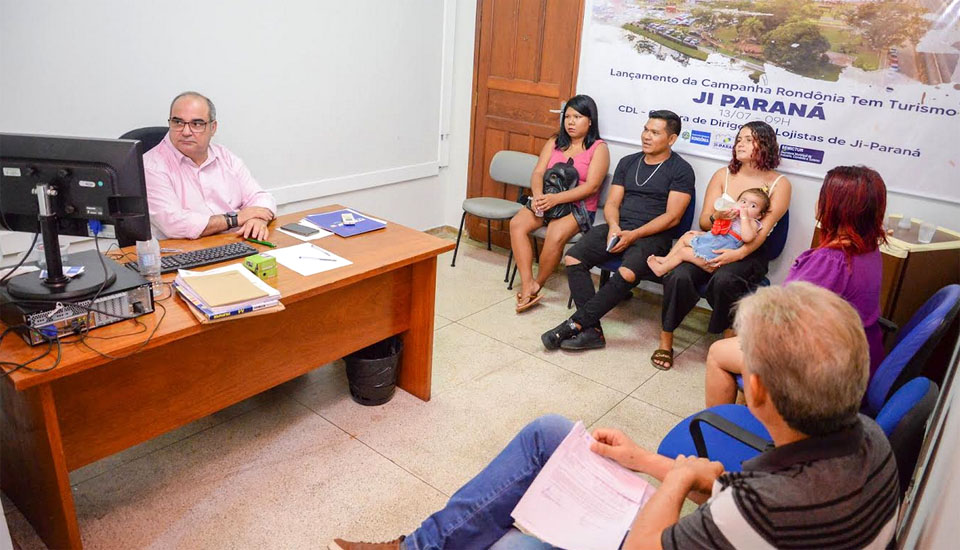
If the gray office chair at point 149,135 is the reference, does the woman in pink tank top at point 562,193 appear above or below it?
below

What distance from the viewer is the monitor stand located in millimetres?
1600

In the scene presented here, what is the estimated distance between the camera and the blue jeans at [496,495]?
1582 millimetres

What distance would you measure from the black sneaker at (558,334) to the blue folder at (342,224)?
43.7 inches

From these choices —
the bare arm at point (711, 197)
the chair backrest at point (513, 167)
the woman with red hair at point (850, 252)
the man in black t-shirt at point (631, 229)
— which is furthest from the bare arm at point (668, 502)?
the chair backrest at point (513, 167)

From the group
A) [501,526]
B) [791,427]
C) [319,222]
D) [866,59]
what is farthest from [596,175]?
[791,427]

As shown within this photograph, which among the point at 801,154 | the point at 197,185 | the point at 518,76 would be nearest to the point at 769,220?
the point at 801,154

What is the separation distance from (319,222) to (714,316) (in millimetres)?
1943

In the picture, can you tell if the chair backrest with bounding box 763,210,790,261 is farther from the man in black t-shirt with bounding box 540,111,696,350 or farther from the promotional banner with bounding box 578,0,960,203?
the man in black t-shirt with bounding box 540,111,696,350

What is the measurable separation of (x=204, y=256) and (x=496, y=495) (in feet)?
4.20

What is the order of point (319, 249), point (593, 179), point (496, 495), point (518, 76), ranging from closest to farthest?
1. point (496, 495)
2. point (319, 249)
3. point (593, 179)
4. point (518, 76)

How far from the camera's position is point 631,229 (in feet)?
11.9

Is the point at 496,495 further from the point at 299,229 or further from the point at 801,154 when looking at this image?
the point at 801,154

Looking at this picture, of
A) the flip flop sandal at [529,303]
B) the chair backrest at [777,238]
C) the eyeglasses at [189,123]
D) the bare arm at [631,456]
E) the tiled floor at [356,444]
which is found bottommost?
the tiled floor at [356,444]

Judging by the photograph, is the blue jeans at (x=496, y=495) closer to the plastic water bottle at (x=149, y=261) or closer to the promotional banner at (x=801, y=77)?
the plastic water bottle at (x=149, y=261)
